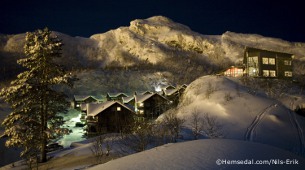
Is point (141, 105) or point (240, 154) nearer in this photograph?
point (240, 154)

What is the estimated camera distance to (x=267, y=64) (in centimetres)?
5594

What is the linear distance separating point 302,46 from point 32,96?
192 metres

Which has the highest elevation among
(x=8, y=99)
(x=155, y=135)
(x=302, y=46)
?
(x=302, y=46)

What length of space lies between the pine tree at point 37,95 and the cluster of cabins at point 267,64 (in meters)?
48.1

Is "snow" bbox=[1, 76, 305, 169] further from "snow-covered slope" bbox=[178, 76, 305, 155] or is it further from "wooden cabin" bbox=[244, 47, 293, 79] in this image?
"wooden cabin" bbox=[244, 47, 293, 79]

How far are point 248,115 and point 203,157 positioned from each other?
90.4ft

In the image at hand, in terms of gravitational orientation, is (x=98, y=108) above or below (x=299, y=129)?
above

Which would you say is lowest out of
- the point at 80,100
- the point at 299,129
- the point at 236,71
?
the point at 80,100

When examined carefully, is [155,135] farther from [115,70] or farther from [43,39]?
[115,70]

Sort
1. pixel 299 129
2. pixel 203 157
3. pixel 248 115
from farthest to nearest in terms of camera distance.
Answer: pixel 248 115
pixel 299 129
pixel 203 157

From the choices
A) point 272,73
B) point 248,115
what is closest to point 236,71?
point 272,73

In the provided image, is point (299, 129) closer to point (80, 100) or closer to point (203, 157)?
point (203, 157)

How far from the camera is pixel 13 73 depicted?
127625mm

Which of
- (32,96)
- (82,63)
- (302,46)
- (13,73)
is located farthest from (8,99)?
(302,46)
